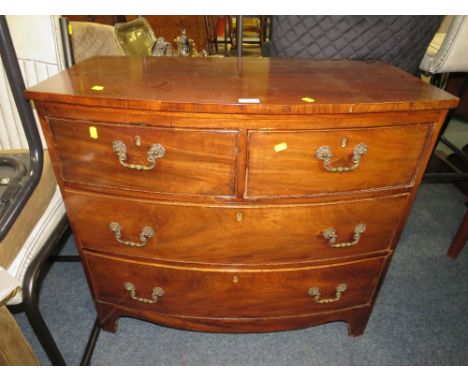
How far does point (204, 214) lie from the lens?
2.96 feet

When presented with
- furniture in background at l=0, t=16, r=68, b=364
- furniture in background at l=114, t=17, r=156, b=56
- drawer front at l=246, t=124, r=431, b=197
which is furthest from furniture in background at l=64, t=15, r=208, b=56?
drawer front at l=246, t=124, r=431, b=197

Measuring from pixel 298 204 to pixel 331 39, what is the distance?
0.58m

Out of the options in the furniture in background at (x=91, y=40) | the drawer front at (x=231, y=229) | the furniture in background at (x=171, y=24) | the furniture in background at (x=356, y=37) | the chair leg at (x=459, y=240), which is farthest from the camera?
the furniture in background at (x=171, y=24)

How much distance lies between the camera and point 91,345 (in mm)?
1251

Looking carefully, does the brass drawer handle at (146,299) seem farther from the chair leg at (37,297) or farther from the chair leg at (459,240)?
the chair leg at (459,240)

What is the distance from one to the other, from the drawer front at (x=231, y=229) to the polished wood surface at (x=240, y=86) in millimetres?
277

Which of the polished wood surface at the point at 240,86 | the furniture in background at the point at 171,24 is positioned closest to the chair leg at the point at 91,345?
the polished wood surface at the point at 240,86

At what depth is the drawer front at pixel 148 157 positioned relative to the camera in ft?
2.58

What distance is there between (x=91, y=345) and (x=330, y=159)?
1101mm

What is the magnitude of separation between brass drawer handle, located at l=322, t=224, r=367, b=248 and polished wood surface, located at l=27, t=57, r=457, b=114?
1.18 ft

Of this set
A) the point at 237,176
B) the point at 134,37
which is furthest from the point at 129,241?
the point at 134,37

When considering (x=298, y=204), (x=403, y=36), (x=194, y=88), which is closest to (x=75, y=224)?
(x=194, y=88)

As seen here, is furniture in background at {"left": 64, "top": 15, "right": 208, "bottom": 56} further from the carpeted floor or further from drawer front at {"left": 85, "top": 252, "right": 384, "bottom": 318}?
drawer front at {"left": 85, "top": 252, "right": 384, "bottom": 318}

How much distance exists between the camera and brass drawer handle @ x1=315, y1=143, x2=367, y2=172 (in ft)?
2.65
